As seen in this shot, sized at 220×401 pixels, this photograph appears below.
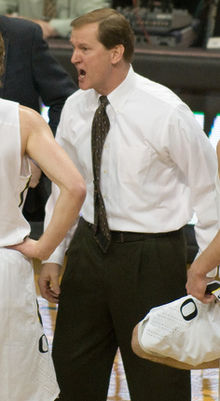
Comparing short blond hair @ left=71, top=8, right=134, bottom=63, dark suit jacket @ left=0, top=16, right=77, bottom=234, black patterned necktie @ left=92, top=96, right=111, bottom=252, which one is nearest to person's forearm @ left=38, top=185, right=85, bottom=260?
black patterned necktie @ left=92, top=96, right=111, bottom=252

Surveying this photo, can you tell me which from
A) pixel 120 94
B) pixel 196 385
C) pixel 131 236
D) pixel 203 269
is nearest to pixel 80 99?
pixel 120 94

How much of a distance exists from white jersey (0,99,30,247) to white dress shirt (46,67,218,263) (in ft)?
1.78

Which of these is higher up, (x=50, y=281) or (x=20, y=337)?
(x=20, y=337)

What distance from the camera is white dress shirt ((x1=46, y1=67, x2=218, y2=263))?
3426 millimetres

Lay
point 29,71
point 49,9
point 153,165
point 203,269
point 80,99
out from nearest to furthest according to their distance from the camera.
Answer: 1. point 203,269
2. point 153,165
3. point 80,99
4. point 29,71
5. point 49,9

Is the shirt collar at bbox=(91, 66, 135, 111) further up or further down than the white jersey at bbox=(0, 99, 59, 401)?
further up

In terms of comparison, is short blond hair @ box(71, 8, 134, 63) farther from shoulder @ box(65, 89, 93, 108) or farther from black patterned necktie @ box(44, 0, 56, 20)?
black patterned necktie @ box(44, 0, 56, 20)

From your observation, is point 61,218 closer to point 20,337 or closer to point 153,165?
point 20,337

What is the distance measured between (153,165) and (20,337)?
0.83 metres

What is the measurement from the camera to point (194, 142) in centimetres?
340

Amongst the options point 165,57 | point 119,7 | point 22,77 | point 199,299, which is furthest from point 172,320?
point 119,7

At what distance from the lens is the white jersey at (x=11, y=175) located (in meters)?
2.94

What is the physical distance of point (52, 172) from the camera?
3004 millimetres

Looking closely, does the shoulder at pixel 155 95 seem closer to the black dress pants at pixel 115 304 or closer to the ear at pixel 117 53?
the ear at pixel 117 53
